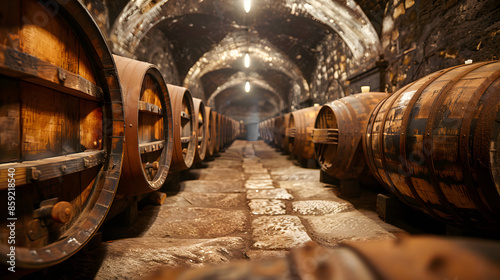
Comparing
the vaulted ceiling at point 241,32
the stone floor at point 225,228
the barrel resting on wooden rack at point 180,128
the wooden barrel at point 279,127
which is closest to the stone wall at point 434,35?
the vaulted ceiling at point 241,32

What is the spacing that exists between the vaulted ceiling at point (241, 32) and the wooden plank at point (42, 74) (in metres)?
3.90

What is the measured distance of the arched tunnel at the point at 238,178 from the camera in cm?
69

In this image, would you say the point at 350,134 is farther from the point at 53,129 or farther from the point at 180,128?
the point at 53,129

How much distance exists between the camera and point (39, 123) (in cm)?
92

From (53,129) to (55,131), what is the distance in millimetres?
16

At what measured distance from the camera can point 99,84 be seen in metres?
1.27

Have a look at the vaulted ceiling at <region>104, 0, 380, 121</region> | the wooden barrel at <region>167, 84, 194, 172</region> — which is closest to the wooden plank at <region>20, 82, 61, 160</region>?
the wooden barrel at <region>167, 84, 194, 172</region>

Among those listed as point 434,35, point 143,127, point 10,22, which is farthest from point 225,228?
point 434,35

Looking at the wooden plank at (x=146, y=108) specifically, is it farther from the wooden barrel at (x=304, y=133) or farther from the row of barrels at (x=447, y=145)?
the wooden barrel at (x=304, y=133)

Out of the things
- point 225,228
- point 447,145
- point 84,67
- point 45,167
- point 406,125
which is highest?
point 84,67

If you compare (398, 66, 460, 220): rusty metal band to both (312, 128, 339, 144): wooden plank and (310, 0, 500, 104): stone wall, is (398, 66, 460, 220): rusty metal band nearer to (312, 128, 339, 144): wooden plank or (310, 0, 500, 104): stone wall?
(312, 128, 339, 144): wooden plank

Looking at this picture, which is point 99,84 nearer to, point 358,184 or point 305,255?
point 305,255

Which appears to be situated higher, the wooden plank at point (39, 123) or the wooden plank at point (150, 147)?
the wooden plank at point (39, 123)

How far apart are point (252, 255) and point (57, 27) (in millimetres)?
1675
